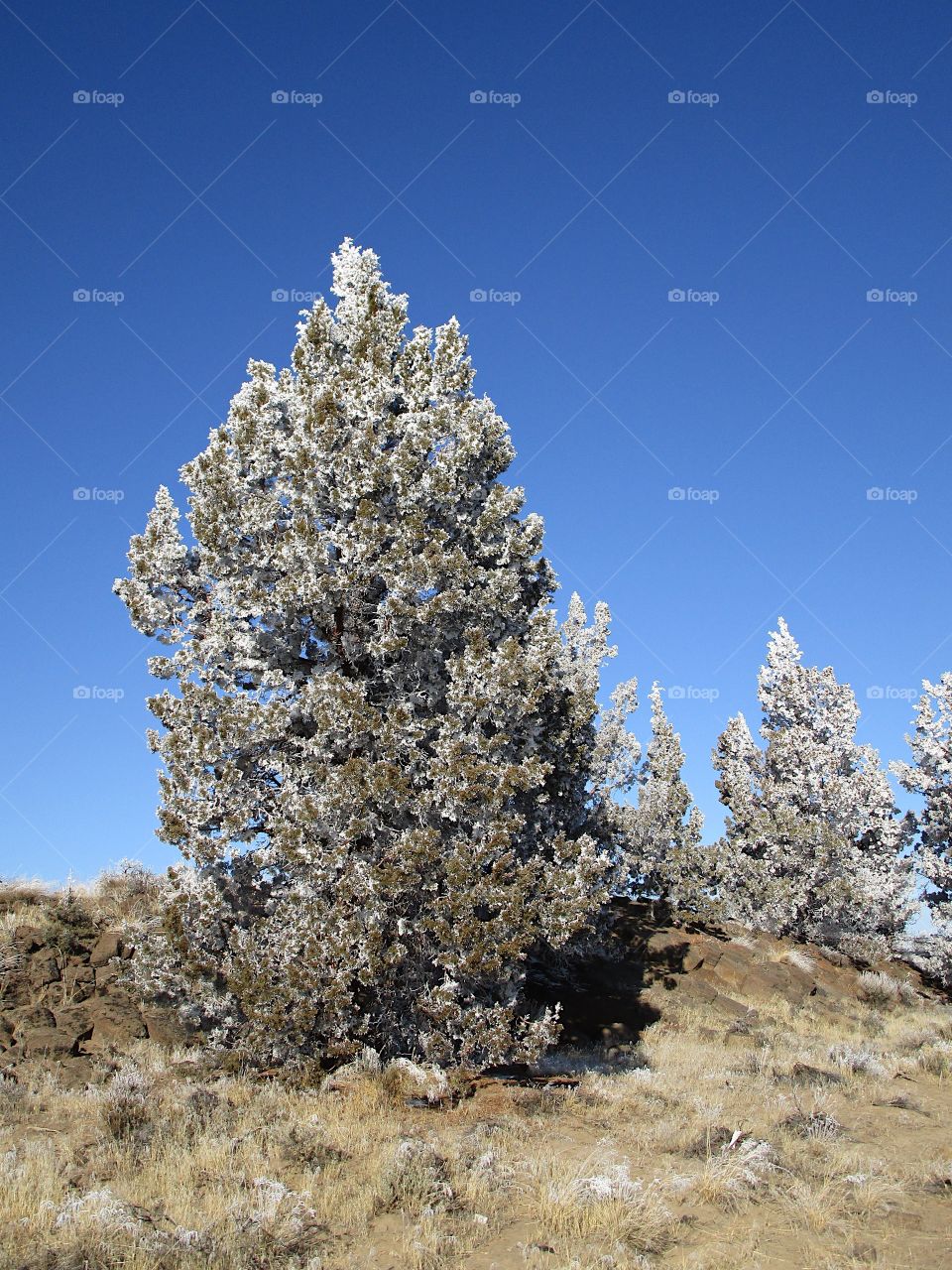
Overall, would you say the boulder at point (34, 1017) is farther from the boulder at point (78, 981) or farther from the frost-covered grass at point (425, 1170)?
the frost-covered grass at point (425, 1170)

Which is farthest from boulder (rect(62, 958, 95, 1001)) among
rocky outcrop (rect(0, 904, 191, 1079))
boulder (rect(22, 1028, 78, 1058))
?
boulder (rect(22, 1028, 78, 1058))

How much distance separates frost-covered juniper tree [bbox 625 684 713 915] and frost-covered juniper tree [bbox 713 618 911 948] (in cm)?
172

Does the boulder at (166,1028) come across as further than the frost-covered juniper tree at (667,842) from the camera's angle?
No

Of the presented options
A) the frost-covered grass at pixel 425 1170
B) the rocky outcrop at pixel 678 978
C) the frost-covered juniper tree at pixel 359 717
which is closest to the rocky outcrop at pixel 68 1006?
the frost-covered grass at pixel 425 1170

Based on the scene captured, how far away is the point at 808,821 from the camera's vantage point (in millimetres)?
31219

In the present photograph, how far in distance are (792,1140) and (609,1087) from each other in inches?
132

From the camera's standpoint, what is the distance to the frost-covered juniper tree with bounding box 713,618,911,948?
30.9 m

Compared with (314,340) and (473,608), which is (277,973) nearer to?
(473,608)

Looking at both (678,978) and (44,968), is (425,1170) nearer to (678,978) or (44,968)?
(44,968)

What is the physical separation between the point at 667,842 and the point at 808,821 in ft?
17.9

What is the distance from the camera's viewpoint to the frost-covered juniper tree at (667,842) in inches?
1162

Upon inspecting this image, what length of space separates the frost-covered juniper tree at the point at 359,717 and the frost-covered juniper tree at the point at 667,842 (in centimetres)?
1599

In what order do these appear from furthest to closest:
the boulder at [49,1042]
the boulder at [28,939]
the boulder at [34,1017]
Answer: the boulder at [28,939] → the boulder at [34,1017] → the boulder at [49,1042]

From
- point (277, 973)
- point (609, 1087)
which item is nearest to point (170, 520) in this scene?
point (277, 973)
